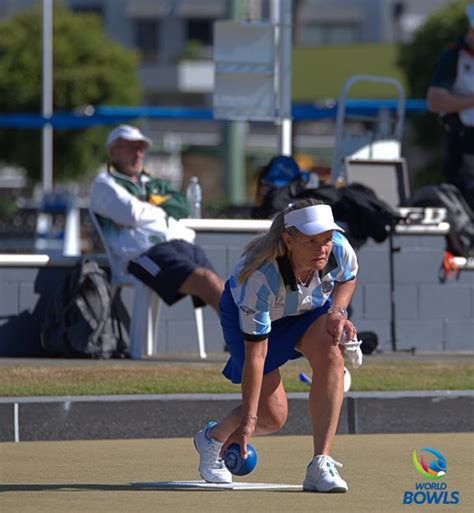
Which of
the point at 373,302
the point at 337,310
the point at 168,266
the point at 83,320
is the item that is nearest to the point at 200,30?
the point at 373,302

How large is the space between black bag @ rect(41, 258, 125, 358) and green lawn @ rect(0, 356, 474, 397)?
1.37 ft

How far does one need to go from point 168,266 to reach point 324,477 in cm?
432

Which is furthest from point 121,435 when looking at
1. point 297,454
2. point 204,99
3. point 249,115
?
point 204,99

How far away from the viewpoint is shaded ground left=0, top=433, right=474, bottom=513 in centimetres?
634

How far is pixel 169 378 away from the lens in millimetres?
9664

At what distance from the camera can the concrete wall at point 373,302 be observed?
11477mm

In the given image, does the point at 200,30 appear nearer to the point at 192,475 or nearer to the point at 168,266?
the point at 168,266

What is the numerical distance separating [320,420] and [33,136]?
133 ft

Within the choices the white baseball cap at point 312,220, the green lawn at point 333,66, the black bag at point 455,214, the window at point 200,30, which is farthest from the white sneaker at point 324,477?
the window at point 200,30

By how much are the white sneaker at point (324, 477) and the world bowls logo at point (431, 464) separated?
24.9 inches

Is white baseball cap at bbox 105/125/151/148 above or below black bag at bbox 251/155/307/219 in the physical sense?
above

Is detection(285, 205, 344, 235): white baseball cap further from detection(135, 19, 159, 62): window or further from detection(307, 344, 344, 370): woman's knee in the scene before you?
detection(135, 19, 159, 62): window

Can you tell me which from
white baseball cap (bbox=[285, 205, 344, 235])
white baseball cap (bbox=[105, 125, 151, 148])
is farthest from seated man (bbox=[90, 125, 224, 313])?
white baseball cap (bbox=[285, 205, 344, 235])

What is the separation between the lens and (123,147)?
11.3m
